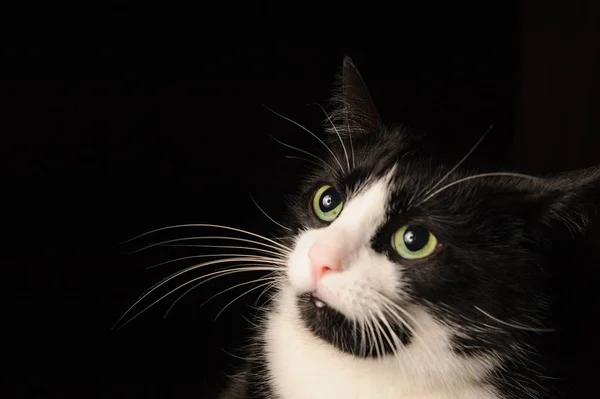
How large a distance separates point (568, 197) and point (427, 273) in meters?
0.20

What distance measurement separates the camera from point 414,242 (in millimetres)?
764

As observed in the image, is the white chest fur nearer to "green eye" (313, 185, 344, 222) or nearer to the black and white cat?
the black and white cat

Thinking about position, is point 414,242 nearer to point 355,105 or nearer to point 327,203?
point 327,203

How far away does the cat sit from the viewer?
751mm

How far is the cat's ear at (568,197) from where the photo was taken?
74cm

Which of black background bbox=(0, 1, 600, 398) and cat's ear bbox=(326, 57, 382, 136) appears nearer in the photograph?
cat's ear bbox=(326, 57, 382, 136)

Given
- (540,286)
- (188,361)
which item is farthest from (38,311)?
(540,286)

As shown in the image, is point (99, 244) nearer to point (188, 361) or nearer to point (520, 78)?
point (188, 361)

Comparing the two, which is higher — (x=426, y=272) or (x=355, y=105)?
(x=355, y=105)

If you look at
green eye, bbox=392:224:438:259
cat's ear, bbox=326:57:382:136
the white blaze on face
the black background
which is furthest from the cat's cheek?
the black background

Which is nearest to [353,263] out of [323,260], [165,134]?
[323,260]

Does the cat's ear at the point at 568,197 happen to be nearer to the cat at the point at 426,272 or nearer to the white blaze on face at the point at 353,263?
the cat at the point at 426,272

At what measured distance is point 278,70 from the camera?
1.21 meters

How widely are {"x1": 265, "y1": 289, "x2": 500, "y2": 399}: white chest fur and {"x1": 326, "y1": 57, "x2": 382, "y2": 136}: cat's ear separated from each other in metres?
0.30
